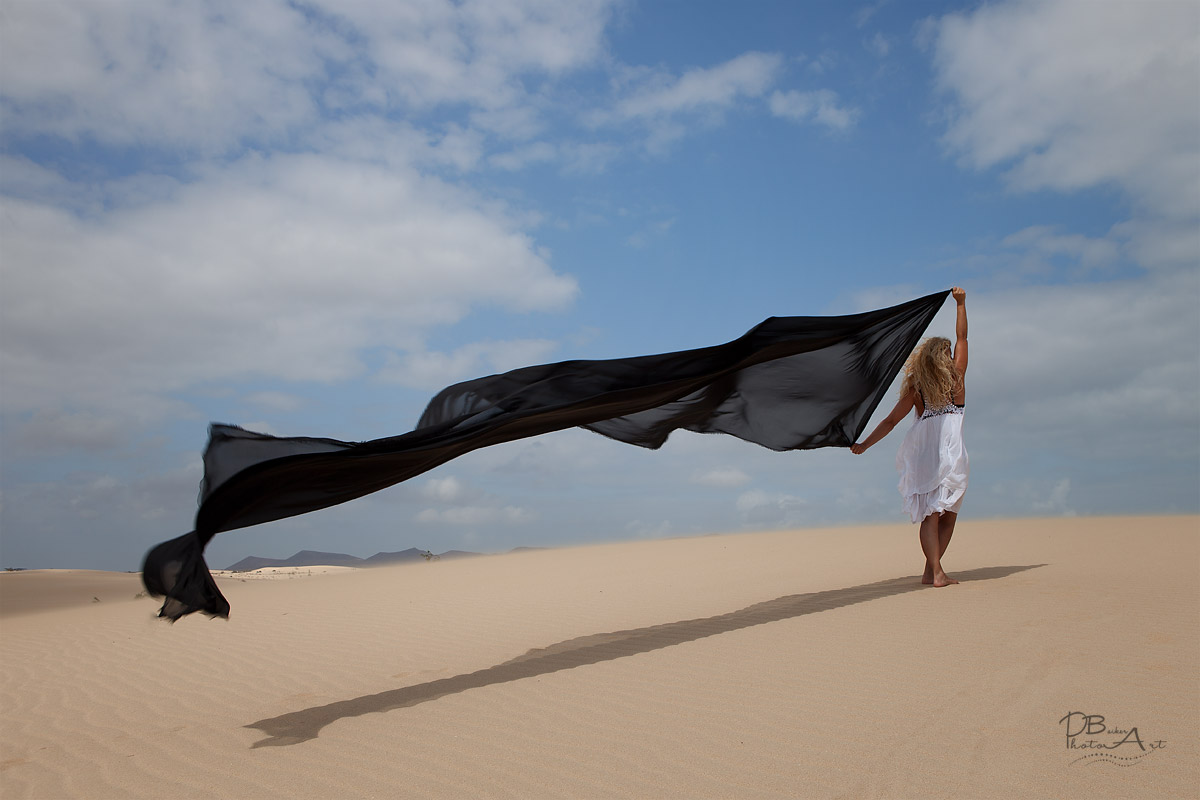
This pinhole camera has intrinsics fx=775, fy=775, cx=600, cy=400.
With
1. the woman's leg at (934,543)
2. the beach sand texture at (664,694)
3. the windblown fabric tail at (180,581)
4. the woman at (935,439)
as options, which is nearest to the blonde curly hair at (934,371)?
the woman at (935,439)

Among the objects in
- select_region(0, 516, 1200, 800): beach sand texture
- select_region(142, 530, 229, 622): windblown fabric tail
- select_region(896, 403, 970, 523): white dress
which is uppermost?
select_region(896, 403, 970, 523): white dress

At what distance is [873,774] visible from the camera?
3.54 metres

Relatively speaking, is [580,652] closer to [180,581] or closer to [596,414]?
[596,414]

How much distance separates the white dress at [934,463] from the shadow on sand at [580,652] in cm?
93

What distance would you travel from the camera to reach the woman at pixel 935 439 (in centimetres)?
763

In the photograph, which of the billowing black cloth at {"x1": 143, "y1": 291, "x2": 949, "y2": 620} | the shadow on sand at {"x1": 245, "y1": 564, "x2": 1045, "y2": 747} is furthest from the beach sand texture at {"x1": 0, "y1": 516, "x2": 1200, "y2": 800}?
the billowing black cloth at {"x1": 143, "y1": 291, "x2": 949, "y2": 620}

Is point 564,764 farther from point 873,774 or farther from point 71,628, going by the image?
point 71,628

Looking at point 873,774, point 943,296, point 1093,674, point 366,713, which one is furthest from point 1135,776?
point 943,296

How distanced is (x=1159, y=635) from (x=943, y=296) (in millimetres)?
3558

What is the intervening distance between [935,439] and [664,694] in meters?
4.42

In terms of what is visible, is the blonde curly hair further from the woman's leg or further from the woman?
the woman's leg

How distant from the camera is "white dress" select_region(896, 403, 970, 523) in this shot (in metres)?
7.62

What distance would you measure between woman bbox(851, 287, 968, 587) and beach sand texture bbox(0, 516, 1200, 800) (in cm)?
70

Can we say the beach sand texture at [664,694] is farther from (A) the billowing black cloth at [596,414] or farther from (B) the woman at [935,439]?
(A) the billowing black cloth at [596,414]
